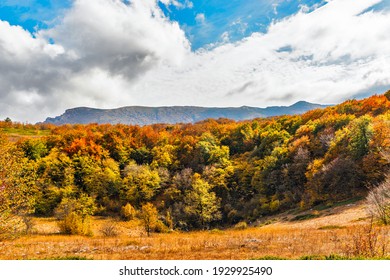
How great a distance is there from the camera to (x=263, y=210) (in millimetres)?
47500

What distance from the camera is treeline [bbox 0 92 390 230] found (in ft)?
139

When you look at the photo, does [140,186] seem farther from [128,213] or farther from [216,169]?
[216,169]

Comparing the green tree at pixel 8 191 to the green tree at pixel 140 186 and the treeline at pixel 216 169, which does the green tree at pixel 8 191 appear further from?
the green tree at pixel 140 186

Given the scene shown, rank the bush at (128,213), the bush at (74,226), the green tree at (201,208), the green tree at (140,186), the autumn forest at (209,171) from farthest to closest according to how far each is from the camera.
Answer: the green tree at (140,186), the bush at (128,213), the green tree at (201,208), the autumn forest at (209,171), the bush at (74,226)

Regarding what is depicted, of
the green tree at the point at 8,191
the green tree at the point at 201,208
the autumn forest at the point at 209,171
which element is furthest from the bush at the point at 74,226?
the green tree at the point at 201,208

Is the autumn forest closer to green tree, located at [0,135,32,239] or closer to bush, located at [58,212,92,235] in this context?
bush, located at [58,212,92,235]

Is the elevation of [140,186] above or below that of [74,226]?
above

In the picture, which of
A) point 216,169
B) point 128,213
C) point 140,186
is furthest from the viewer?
point 216,169

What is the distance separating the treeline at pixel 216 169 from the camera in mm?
42500

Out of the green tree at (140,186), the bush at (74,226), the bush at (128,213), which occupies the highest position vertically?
the green tree at (140,186)

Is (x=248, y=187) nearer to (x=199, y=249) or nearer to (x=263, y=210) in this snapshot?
(x=263, y=210)

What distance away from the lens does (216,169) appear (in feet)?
202

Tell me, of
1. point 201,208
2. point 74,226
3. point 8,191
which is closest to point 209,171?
point 201,208
